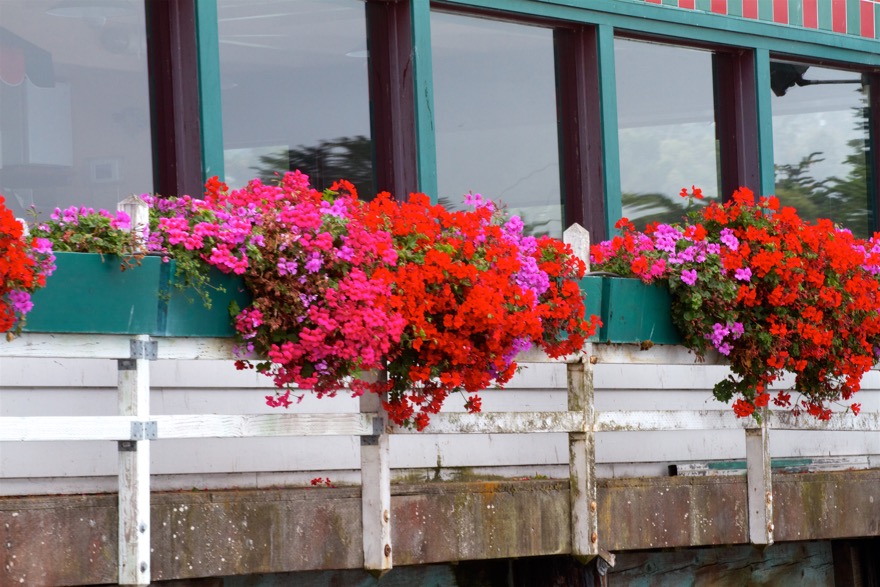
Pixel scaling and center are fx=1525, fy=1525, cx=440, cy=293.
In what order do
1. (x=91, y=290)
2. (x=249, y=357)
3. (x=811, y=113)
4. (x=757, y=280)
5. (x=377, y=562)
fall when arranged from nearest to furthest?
(x=91, y=290), (x=249, y=357), (x=377, y=562), (x=757, y=280), (x=811, y=113)

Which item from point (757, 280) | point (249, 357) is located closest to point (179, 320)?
point (249, 357)

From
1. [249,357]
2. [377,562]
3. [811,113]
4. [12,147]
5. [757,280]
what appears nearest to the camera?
[249,357]

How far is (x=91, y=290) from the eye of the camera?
5012 millimetres

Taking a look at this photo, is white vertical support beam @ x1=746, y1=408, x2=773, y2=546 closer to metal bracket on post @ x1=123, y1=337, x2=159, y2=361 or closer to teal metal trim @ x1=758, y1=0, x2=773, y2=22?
teal metal trim @ x1=758, y1=0, x2=773, y2=22

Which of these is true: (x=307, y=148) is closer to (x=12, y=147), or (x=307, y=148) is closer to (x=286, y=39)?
(x=286, y=39)

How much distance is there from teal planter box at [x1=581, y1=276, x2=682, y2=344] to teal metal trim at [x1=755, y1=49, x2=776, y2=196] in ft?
8.41

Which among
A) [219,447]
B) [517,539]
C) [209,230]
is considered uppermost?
[209,230]

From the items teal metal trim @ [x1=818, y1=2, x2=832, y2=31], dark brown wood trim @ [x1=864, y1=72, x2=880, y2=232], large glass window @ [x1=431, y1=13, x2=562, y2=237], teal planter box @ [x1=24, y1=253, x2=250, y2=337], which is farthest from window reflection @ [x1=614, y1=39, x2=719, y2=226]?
teal planter box @ [x1=24, y1=253, x2=250, y2=337]

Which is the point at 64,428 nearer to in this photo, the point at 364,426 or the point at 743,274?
the point at 364,426

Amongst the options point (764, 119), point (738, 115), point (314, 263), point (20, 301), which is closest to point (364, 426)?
point (314, 263)

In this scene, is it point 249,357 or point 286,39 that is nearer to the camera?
point 249,357

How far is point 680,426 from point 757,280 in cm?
77

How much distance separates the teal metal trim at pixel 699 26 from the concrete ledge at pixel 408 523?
2.66 meters

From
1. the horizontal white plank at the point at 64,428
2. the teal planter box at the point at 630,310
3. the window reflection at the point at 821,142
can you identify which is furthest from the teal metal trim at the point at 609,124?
the horizontal white plank at the point at 64,428
